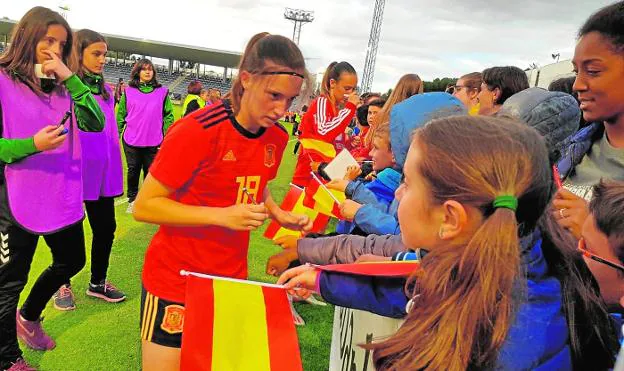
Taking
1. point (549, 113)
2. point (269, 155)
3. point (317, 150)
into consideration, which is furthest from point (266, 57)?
point (317, 150)

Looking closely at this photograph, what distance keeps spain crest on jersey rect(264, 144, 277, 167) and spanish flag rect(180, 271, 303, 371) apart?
0.58 metres

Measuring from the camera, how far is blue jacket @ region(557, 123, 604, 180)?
2.24m

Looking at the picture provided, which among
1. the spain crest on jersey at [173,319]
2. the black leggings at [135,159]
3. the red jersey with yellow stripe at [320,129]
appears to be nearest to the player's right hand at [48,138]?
the spain crest on jersey at [173,319]

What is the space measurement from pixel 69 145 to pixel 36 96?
335 mm

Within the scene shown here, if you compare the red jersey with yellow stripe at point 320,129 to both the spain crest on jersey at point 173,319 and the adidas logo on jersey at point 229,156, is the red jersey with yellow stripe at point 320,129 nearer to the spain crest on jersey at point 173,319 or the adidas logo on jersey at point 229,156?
the adidas logo on jersey at point 229,156

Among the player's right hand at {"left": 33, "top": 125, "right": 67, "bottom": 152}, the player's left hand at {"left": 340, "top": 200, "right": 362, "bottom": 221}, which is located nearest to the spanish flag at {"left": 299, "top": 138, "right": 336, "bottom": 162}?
the player's left hand at {"left": 340, "top": 200, "right": 362, "bottom": 221}

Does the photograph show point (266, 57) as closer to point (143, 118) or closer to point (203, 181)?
point (203, 181)

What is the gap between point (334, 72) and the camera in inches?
193

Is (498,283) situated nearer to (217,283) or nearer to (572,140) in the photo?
(217,283)

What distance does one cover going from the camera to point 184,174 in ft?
5.92

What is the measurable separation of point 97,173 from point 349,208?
220cm

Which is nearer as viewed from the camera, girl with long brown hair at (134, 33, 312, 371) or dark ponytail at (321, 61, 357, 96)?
girl with long brown hair at (134, 33, 312, 371)

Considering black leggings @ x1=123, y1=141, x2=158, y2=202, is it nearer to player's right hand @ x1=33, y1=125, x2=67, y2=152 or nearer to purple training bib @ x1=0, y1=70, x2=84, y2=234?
purple training bib @ x1=0, y1=70, x2=84, y2=234

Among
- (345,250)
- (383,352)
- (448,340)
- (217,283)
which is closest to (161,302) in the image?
(217,283)
